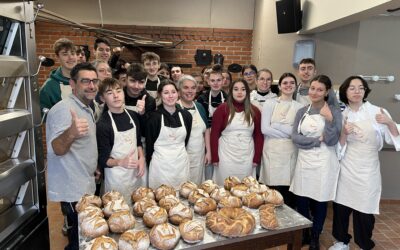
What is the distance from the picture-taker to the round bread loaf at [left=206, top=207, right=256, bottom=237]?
148 cm

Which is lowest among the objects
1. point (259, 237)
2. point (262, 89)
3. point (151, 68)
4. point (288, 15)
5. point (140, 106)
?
point (259, 237)

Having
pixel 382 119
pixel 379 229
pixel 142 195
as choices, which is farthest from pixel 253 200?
pixel 379 229

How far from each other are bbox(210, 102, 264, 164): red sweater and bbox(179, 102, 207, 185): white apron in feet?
0.31

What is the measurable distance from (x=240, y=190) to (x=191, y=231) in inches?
20.8

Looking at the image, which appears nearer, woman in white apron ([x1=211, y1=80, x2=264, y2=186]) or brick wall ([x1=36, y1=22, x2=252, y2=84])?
woman in white apron ([x1=211, y1=80, x2=264, y2=186])

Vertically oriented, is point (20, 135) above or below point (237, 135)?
above

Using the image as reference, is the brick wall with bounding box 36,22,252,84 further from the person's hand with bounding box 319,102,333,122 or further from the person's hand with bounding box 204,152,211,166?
the person's hand with bounding box 319,102,333,122

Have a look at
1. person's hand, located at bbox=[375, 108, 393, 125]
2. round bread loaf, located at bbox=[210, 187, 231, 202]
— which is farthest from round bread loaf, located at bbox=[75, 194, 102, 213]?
person's hand, located at bbox=[375, 108, 393, 125]

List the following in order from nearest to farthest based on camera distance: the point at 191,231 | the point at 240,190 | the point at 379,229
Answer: the point at 191,231 < the point at 240,190 < the point at 379,229

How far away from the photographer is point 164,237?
137 cm

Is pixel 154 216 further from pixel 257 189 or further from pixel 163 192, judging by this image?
pixel 257 189

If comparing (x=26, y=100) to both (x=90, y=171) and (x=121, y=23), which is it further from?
(x=121, y=23)

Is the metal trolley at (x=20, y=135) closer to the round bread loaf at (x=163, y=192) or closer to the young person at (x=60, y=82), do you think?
the round bread loaf at (x=163, y=192)

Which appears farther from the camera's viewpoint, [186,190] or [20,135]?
[186,190]
